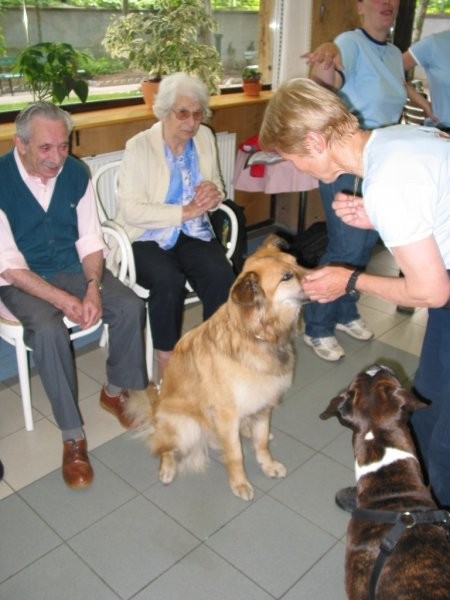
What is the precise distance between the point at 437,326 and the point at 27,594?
4.87 ft

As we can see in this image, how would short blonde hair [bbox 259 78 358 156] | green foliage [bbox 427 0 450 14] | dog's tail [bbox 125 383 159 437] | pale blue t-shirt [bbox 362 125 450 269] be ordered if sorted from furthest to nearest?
green foliage [bbox 427 0 450 14] → dog's tail [bbox 125 383 159 437] → short blonde hair [bbox 259 78 358 156] → pale blue t-shirt [bbox 362 125 450 269]

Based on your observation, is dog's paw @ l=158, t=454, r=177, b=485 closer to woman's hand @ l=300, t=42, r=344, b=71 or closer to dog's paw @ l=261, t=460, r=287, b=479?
dog's paw @ l=261, t=460, r=287, b=479

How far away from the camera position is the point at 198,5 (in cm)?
348

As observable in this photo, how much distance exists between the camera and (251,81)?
408cm

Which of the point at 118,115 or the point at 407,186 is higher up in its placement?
the point at 407,186

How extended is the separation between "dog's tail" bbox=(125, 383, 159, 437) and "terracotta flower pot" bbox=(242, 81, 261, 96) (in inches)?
107

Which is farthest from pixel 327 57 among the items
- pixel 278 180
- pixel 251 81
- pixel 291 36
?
pixel 291 36

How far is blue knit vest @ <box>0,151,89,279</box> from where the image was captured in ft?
6.95

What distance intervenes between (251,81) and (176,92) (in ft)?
6.03

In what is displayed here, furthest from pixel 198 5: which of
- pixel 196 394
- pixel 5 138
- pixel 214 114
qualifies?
pixel 196 394

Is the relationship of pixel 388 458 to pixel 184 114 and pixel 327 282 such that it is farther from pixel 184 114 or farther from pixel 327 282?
pixel 184 114

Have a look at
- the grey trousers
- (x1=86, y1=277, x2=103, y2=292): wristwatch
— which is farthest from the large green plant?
(x1=86, y1=277, x2=103, y2=292): wristwatch

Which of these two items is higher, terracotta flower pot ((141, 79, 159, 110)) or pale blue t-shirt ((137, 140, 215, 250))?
terracotta flower pot ((141, 79, 159, 110))

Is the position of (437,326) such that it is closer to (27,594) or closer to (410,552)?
(410,552)
